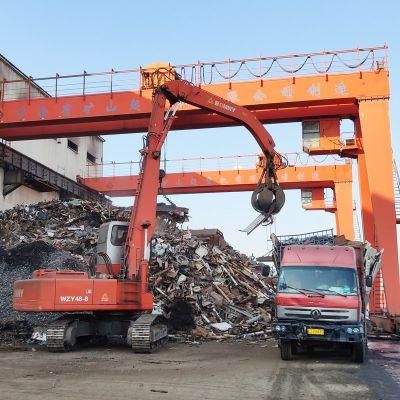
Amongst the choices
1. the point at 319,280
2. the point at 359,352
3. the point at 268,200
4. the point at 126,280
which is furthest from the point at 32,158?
the point at 359,352

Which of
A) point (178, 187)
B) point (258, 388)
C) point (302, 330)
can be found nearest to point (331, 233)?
point (302, 330)

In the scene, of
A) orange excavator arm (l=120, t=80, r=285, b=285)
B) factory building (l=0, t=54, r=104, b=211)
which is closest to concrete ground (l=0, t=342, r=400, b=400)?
orange excavator arm (l=120, t=80, r=285, b=285)

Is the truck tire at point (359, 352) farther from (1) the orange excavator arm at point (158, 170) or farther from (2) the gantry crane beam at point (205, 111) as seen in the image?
(2) the gantry crane beam at point (205, 111)

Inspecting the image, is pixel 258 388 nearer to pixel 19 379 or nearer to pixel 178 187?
pixel 19 379

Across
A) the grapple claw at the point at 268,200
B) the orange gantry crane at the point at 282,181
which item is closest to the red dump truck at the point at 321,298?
the grapple claw at the point at 268,200

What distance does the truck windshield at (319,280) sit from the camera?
472 inches

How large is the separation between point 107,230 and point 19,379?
216 inches

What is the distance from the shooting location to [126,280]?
515 inches

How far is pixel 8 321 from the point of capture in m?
15.7

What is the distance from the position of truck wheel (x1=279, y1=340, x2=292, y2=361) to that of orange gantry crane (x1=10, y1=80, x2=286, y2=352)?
3049mm

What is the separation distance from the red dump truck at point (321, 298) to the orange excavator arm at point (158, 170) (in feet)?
10.0

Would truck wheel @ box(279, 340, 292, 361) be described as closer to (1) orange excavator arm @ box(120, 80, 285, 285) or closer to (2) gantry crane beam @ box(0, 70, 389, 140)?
(1) orange excavator arm @ box(120, 80, 285, 285)

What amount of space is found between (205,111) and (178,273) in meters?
6.00

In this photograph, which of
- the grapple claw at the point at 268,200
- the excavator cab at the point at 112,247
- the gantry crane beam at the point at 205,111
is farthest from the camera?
the gantry crane beam at the point at 205,111
